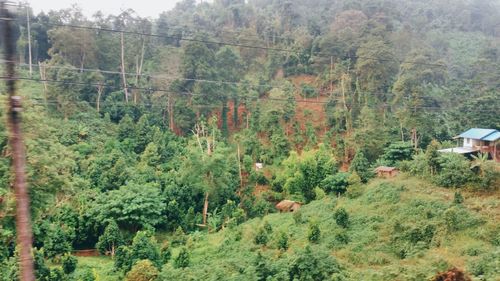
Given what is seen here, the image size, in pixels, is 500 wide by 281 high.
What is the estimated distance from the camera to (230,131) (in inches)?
992

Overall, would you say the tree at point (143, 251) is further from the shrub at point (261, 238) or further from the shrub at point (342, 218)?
the shrub at point (342, 218)

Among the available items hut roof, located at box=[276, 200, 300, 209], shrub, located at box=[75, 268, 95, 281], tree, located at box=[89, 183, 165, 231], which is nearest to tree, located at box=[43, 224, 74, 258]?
tree, located at box=[89, 183, 165, 231]

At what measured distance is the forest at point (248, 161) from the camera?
1050 cm

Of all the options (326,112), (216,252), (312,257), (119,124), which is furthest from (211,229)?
(326,112)

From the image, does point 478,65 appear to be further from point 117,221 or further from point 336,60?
point 117,221

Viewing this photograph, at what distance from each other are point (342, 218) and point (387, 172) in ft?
16.0

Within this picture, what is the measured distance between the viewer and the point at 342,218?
43.9 ft

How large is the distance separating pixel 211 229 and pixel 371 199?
18.5 ft

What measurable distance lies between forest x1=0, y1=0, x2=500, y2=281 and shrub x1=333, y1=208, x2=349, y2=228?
35 millimetres

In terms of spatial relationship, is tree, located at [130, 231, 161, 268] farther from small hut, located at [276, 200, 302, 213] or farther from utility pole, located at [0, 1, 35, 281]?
utility pole, located at [0, 1, 35, 281]

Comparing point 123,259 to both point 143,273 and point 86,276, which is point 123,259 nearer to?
point 86,276

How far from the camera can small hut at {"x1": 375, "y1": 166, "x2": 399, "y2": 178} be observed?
17.3 meters

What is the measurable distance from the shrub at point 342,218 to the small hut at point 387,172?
4.60 metres

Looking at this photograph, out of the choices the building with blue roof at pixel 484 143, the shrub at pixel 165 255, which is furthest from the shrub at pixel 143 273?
the building with blue roof at pixel 484 143
